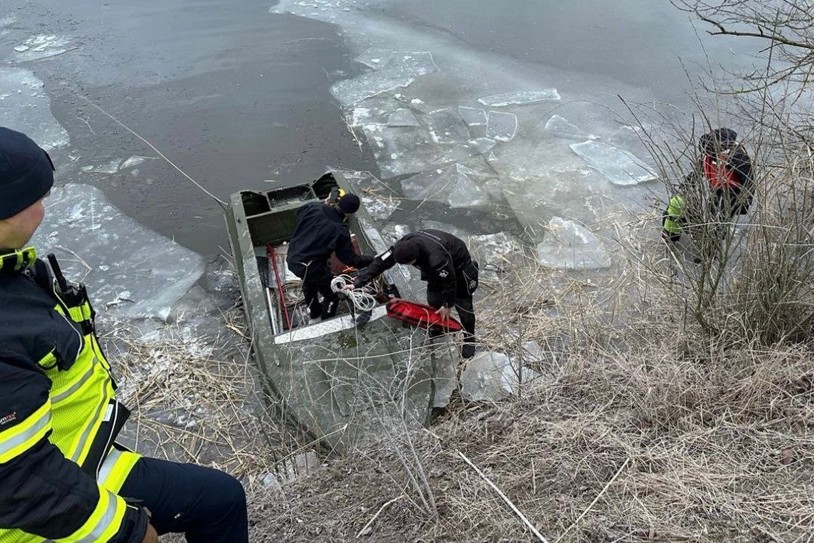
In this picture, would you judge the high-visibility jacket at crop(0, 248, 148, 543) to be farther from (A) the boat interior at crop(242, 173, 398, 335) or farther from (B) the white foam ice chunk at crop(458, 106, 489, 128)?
(B) the white foam ice chunk at crop(458, 106, 489, 128)

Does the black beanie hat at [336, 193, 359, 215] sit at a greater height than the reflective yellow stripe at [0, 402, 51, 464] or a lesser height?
lesser

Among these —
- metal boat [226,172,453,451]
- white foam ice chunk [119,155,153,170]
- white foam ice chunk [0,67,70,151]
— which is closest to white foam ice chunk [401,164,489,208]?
metal boat [226,172,453,451]

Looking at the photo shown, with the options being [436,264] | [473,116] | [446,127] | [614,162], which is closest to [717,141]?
[436,264]

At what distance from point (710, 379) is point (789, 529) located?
103 cm

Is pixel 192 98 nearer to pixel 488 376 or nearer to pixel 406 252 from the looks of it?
pixel 406 252

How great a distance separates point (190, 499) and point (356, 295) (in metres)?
2.51

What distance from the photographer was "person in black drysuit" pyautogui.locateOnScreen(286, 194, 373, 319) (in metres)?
4.86

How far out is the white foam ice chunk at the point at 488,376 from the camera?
4.08m

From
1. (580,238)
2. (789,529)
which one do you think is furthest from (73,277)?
(789,529)

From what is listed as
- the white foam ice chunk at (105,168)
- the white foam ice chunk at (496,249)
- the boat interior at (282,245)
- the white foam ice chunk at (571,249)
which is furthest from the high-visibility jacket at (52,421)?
the white foam ice chunk at (105,168)

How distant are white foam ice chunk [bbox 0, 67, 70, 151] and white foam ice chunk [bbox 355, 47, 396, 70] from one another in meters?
5.18

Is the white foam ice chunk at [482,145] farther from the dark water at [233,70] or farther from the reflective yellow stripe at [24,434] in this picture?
the reflective yellow stripe at [24,434]

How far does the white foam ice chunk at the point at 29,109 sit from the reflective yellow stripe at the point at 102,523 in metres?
8.28

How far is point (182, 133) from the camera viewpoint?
9.07 m
